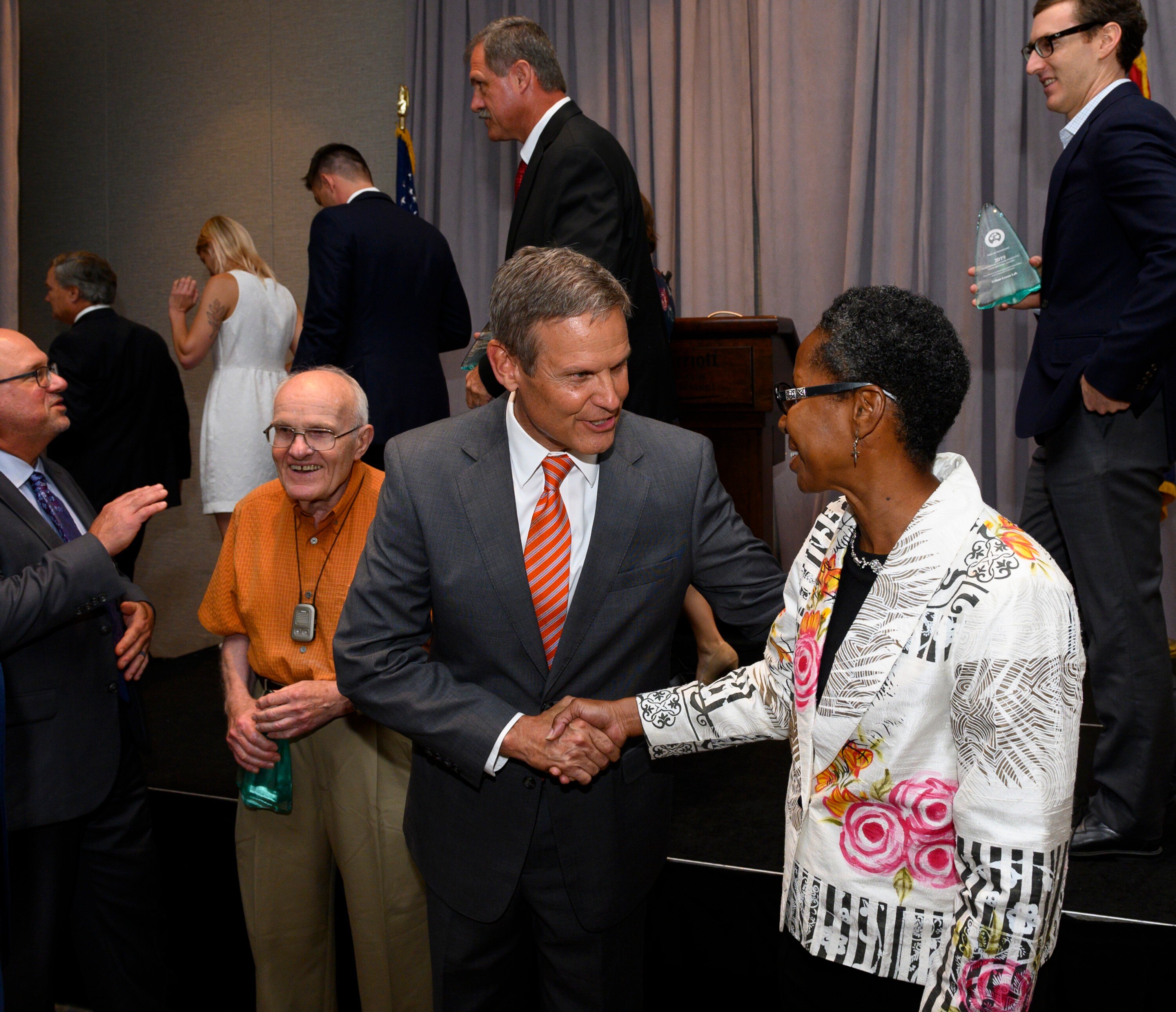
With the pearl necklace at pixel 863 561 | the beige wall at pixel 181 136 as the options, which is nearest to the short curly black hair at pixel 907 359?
the pearl necklace at pixel 863 561

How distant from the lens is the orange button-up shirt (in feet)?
6.61

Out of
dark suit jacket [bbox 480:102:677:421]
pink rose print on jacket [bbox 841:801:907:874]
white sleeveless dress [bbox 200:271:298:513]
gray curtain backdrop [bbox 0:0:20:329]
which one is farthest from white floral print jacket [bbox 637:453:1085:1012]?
gray curtain backdrop [bbox 0:0:20:329]

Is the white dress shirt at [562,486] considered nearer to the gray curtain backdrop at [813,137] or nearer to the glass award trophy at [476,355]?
the glass award trophy at [476,355]

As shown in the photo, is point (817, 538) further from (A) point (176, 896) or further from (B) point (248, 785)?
(A) point (176, 896)

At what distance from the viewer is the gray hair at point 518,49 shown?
2.57 meters

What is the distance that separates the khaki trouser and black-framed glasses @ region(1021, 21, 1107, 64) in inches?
80.7

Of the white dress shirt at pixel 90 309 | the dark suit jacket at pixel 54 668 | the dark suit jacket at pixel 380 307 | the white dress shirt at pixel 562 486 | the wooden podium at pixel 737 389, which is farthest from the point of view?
the white dress shirt at pixel 90 309

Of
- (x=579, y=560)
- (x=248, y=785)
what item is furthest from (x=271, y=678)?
(x=579, y=560)

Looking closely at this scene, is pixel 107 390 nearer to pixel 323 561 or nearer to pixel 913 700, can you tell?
pixel 323 561

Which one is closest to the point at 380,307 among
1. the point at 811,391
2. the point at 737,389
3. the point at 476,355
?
the point at 476,355

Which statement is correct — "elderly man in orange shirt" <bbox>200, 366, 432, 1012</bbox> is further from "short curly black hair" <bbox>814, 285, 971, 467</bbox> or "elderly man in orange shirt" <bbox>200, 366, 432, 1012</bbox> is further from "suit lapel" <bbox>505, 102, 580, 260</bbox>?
"short curly black hair" <bbox>814, 285, 971, 467</bbox>

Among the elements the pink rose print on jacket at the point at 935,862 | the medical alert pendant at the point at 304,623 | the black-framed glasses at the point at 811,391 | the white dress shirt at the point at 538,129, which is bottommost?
the pink rose print on jacket at the point at 935,862

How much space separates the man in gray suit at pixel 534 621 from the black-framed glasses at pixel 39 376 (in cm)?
103

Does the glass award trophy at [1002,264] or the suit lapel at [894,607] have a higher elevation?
the glass award trophy at [1002,264]
